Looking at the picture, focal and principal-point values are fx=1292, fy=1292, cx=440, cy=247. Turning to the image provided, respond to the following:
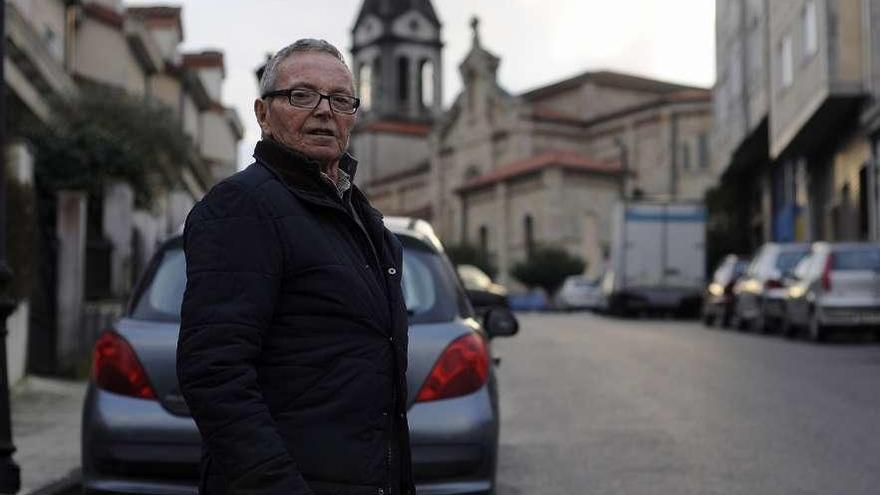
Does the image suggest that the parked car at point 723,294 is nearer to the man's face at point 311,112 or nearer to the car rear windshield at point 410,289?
the car rear windshield at point 410,289

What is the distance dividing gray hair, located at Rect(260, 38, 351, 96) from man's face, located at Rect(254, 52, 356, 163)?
0.01m

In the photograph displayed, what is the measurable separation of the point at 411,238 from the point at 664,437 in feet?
12.3

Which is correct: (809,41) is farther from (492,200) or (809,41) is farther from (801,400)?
(492,200)

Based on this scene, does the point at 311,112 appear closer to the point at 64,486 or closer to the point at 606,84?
the point at 64,486

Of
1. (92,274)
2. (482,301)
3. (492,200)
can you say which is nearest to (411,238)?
(482,301)

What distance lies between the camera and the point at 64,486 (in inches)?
281

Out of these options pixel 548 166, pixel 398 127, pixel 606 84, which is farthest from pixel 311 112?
pixel 398 127

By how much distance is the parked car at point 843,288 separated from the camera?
2045cm

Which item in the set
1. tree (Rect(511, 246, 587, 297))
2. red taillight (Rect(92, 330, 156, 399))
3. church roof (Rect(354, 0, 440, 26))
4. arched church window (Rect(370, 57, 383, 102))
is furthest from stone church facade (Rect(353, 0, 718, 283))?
→ red taillight (Rect(92, 330, 156, 399))

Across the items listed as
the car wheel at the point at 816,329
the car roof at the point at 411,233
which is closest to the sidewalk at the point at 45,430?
the car roof at the point at 411,233

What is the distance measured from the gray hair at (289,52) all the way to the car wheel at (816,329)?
1898cm

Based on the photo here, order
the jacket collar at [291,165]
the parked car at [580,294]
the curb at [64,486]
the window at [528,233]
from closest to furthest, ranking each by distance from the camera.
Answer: the jacket collar at [291,165]
the curb at [64,486]
the parked car at [580,294]
the window at [528,233]

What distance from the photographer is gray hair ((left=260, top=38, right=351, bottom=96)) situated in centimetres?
301

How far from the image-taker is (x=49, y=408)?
37.5 feet
